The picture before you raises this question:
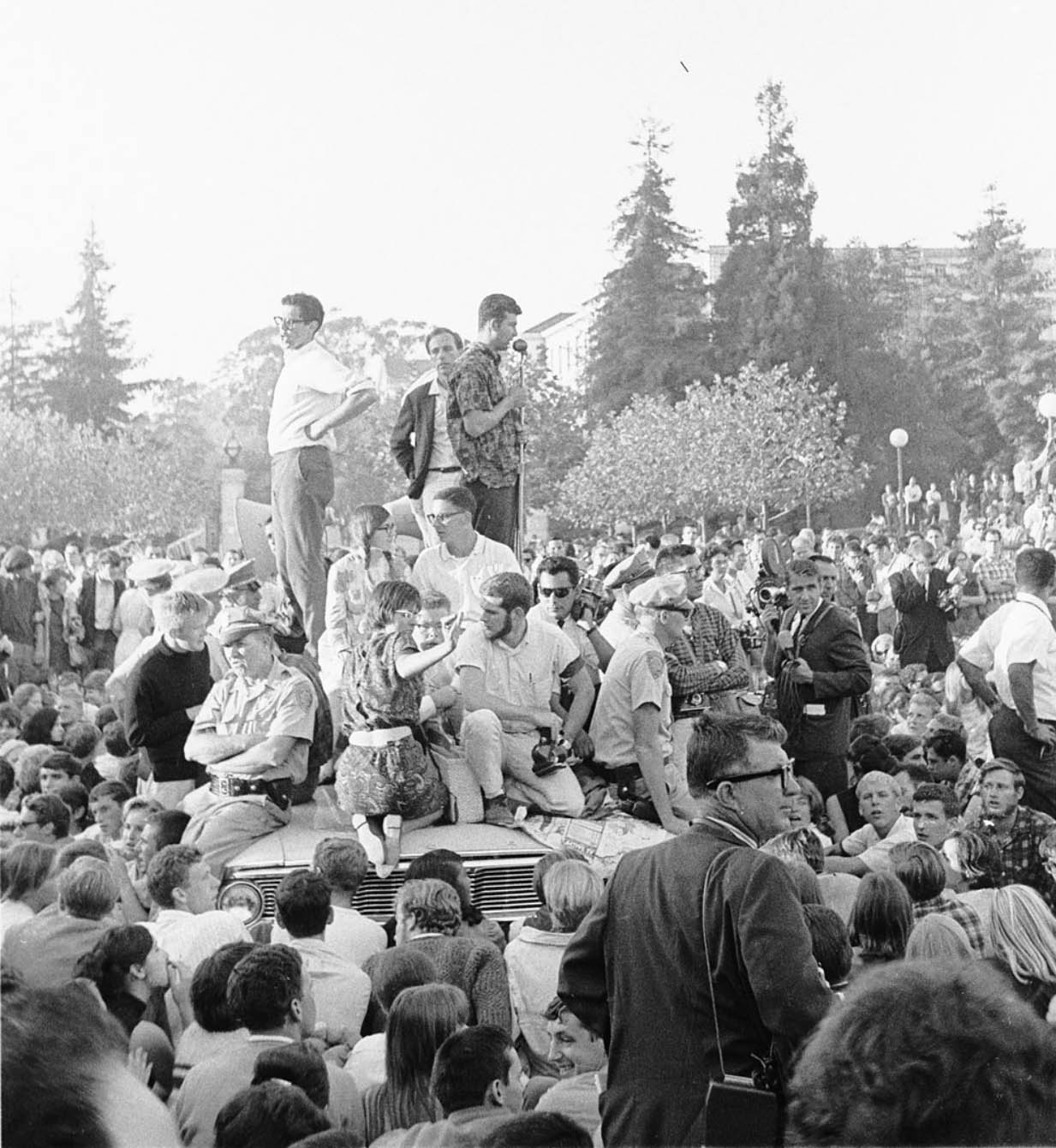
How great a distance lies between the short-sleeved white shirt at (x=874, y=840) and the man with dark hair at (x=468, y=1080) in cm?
303

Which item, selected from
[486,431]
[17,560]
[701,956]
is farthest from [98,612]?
[701,956]

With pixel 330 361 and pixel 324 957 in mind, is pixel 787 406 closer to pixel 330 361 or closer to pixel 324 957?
pixel 330 361

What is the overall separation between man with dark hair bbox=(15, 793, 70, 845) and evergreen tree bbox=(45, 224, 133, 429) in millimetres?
23033

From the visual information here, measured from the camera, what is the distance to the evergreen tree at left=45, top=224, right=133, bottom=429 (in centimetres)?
3300

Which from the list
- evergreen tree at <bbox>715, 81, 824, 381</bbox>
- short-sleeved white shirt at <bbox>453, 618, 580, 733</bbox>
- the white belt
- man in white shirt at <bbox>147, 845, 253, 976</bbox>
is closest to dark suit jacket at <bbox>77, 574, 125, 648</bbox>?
short-sleeved white shirt at <bbox>453, 618, 580, 733</bbox>

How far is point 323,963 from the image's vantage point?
17.3ft

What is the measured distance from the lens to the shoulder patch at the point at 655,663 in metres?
7.95

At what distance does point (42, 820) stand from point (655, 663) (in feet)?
8.78

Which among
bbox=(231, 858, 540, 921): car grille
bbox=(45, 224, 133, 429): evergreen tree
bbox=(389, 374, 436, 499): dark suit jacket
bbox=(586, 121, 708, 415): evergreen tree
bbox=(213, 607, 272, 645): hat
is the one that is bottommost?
bbox=(231, 858, 540, 921): car grille

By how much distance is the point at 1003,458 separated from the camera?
168 feet

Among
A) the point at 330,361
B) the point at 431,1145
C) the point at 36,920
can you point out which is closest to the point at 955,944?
the point at 431,1145

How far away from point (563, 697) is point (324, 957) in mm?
3226

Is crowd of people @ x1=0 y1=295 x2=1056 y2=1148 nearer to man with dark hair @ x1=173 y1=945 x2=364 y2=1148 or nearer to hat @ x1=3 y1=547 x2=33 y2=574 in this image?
man with dark hair @ x1=173 y1=945 x2=364 y2=1148

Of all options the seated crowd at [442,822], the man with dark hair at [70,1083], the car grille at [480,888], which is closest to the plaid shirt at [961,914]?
the seated crowd at [442,822]
